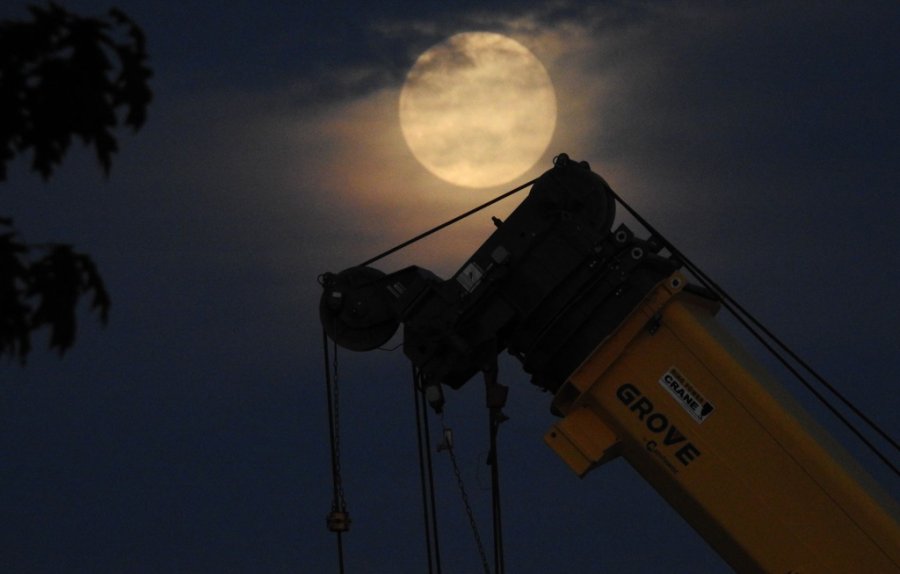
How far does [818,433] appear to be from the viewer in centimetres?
1248

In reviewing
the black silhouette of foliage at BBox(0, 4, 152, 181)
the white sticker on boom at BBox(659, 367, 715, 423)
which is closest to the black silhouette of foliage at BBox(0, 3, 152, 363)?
the black silhouette of foliage at BBox(0, 4, 152, 181)

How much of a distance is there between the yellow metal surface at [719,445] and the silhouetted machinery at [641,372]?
0.03 feet

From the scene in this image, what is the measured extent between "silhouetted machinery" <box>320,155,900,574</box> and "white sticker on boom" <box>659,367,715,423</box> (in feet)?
0.03

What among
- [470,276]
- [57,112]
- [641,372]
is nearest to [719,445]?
[641,372]

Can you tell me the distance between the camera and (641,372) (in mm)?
12633

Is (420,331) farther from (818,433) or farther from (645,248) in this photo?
(818,433)

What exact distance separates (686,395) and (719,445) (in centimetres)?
43

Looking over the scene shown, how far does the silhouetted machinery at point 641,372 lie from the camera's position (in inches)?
478

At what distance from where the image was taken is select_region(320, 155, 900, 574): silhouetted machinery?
12133 mm

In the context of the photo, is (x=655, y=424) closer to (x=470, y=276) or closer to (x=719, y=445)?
(x=719, y=445)

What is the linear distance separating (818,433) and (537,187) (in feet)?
9.37

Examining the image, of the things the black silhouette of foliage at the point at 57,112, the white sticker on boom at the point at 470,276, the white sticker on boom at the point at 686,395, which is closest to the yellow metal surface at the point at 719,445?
the white sticker on boom at the point at 686,395

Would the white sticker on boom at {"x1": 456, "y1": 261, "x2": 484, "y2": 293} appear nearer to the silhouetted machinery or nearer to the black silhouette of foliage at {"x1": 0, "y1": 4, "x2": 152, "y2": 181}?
the silhouetted machinery

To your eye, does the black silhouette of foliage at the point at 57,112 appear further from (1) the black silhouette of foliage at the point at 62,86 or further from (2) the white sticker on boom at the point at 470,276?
(2) the white sticker on boom at the point at 470,276
